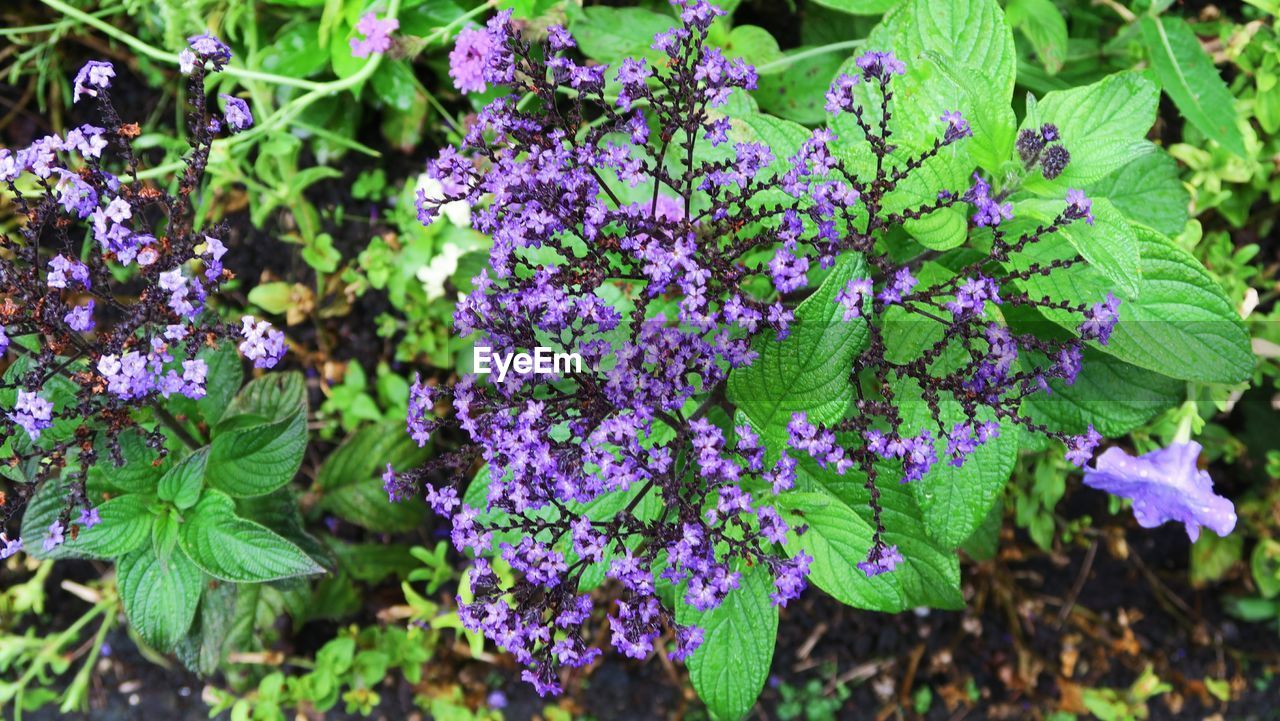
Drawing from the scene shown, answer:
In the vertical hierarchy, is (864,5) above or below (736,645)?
above

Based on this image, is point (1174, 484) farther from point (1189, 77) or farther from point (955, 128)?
point (1189, 77)

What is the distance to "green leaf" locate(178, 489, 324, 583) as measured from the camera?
172 cm

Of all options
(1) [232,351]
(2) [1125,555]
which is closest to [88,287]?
(1) [232,351]

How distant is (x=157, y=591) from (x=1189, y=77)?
2.39 m

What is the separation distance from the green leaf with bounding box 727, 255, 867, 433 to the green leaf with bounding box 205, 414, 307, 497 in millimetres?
849

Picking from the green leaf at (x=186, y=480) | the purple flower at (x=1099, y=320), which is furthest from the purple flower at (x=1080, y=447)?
the green leaf at (x=186, y=480)

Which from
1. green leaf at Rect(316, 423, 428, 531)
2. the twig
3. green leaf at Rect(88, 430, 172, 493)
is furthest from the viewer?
the twig

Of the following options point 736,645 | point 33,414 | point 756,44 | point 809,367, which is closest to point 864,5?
point 756,44

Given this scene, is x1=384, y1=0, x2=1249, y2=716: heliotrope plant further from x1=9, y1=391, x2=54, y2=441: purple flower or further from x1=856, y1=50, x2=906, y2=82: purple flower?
x1=9, y1=391, x2=54, y2=441: purple flower

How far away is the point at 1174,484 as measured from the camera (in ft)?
5.74

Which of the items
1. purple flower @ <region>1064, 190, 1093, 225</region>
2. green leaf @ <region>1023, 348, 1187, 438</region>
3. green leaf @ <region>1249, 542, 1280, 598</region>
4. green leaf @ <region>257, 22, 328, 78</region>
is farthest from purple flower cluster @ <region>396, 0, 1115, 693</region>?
green leaf @ <region>1249, 542, 1280, 598</region>

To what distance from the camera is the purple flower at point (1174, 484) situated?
1.75 metres

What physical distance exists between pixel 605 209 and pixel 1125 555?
1.96 metres

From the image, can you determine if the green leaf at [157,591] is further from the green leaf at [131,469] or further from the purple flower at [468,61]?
the purple flower at [468,61]
